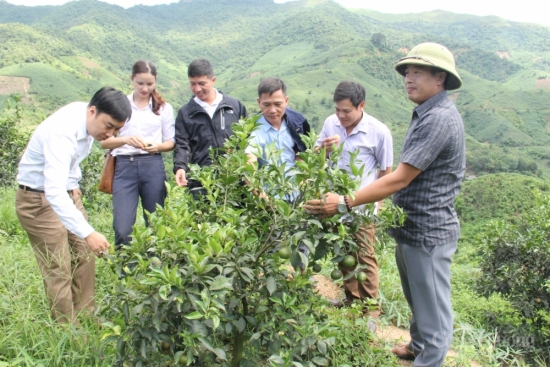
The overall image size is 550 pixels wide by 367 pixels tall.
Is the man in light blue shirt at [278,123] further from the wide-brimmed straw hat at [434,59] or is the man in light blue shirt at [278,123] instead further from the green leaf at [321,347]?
the green leaf at [321,347]

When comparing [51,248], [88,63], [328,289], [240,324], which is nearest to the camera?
[240,324]

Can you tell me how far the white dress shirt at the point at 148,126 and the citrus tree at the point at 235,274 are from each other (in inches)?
59.4

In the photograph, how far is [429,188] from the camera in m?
2.40

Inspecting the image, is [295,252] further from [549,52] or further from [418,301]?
[549,52]

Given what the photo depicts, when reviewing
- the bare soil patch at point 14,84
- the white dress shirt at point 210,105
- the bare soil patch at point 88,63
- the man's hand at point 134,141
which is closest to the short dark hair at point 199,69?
the white dress shirt at point 210,105

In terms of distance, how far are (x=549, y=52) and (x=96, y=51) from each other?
11918cm

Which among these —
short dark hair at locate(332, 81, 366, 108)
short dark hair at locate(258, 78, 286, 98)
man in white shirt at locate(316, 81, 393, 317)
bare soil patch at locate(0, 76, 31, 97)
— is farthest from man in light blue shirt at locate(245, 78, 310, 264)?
bare soil patch at locate(0, 76, 31, 97)

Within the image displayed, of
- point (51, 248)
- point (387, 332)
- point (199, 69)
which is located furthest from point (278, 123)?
point (387, 332)

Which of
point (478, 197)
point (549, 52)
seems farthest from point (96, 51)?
point (549, 52)

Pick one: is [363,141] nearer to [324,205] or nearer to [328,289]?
[324,205]

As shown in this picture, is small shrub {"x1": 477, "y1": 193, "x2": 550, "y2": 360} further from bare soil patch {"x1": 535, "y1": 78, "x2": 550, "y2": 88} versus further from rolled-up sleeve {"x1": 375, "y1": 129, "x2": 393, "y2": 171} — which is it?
bare soil patch {"x1": 535, "y1": 78, "x2": 550, "y2": 88}

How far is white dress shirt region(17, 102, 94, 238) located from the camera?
8.01 feet

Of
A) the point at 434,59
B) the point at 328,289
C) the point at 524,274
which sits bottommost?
the point at 328,289

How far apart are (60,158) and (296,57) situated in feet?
350
